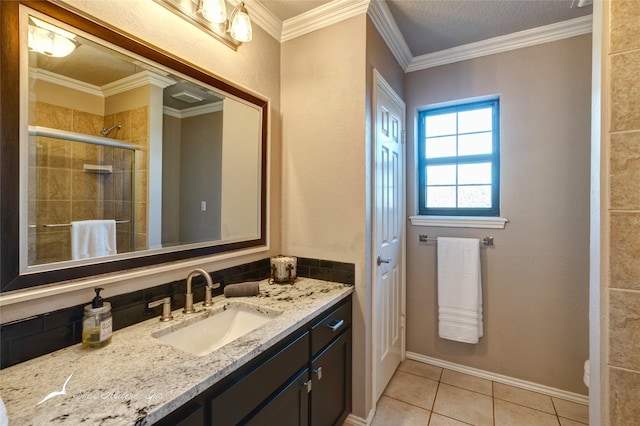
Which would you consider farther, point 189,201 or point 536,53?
point 536,53

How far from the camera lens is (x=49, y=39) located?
92 centimetres

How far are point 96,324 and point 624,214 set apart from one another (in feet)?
5.33

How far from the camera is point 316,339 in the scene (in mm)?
1302

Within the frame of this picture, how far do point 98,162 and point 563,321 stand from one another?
2.79m

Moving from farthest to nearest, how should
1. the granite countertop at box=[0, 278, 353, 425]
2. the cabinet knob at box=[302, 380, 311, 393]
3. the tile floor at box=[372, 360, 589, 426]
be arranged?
1. the tile floor at box=[372, 360, 589, 426]
2. the cabinet knob at box=[302, 380, 311, 393]
3. the granite countertop at box=[0, 278, 353, 425]

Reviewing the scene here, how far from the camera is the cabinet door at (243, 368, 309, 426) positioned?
39.0 inches

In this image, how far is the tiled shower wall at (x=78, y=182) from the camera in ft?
2.96

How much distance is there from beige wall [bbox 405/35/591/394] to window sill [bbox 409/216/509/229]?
0.05 m

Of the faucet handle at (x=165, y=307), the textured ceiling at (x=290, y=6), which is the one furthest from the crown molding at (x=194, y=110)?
the faucet handle at (x=165, y=307)

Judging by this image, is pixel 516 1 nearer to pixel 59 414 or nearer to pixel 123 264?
pixel 123 264

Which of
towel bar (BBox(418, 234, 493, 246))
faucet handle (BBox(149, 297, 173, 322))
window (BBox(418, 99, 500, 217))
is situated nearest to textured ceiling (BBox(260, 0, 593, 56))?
window (BBox(418, 99, 500, 217))

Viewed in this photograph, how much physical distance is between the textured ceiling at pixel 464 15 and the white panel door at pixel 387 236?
434 mm

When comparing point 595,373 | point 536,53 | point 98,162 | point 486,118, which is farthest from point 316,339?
point 536,53

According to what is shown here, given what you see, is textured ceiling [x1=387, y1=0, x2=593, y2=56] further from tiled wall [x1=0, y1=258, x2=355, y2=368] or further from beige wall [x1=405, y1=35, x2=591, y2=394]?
tiled wall [x1=0, y1=258, x2=355, y2=368]
